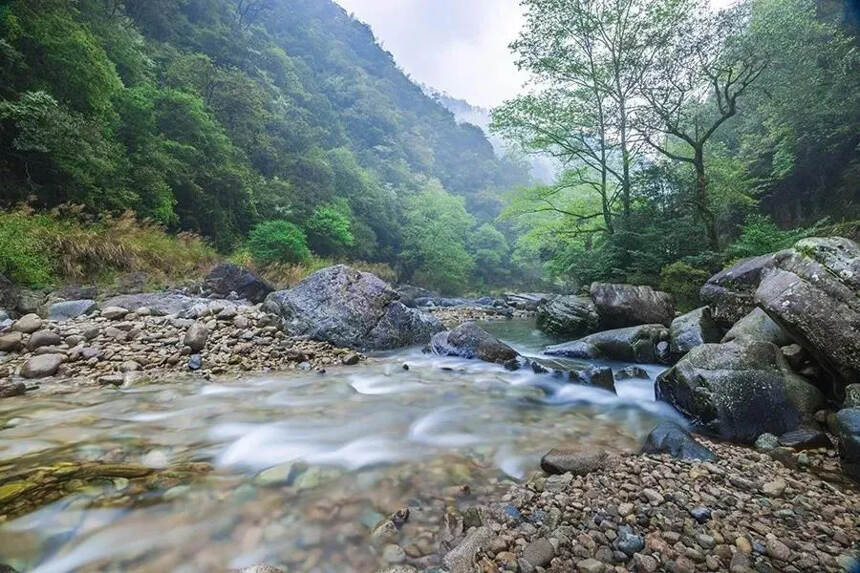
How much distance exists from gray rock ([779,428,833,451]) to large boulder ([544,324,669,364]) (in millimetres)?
3154

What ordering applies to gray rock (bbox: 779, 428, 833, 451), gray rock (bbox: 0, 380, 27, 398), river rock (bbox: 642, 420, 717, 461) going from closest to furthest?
river rock (bbox: 642, 420, 717, 461) → gray rock (bbox: 779, 428, 833, 451) → gray rock (bbox: 0, 380, 27, 398)

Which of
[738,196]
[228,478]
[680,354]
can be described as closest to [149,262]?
[228,478]

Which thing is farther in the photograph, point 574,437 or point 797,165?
point 797,165

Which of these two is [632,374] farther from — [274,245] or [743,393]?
[274,245]

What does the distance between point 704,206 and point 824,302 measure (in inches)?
310

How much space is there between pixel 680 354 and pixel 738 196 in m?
7.59

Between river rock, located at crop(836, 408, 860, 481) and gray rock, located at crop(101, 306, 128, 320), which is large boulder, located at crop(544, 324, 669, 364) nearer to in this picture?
river rock, located at crop(836, 408, 860, 481)

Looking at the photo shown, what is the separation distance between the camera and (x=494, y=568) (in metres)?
1.68

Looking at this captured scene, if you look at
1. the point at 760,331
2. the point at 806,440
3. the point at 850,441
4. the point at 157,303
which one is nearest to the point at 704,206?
the point at 760,331

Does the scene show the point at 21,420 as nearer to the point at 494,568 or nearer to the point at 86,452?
the point at 86,452

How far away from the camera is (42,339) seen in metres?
4.96

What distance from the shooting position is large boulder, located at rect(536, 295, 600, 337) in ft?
30.6

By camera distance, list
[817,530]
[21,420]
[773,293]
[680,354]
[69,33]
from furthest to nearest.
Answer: [69,33] → [680,354] → [773,293] → [21,420] → [817,530]

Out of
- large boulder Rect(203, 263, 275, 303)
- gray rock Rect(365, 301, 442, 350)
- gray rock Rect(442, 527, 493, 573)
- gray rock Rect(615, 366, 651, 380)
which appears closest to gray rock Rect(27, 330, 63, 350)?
gray rock Rect(365, 301, 442, 350)
